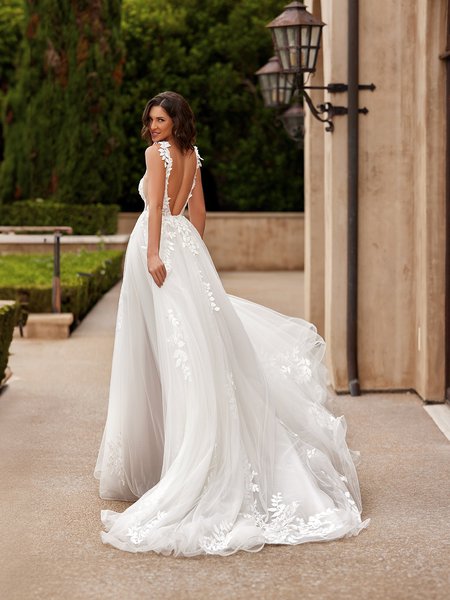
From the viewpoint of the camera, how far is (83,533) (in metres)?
5.23

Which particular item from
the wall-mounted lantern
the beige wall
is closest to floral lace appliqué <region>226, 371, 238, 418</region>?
the wall-mounted lantern

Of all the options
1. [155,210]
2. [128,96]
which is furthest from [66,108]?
[155,210]

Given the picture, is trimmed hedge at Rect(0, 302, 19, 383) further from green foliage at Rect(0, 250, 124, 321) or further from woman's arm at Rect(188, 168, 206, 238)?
A: green foliage at Rect(0, 250, 124, 321)

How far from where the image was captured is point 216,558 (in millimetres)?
4809

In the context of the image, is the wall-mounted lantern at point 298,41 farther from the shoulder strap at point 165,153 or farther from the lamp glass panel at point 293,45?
the shoulder strap at point 165,153

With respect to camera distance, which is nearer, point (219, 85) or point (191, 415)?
point (191, 415)

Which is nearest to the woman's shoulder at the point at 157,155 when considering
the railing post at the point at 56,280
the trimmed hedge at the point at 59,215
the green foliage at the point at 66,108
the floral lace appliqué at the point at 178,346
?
the floral lace appliqué at the point at 178,346

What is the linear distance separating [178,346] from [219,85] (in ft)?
71.0

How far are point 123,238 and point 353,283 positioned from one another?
14.7m

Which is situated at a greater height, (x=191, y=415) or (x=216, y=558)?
(x=191, y=415)

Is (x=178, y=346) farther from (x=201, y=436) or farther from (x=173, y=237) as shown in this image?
(x=173, y=237)

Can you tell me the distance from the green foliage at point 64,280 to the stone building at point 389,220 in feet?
16.5

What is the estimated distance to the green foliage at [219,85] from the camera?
86.7 ft

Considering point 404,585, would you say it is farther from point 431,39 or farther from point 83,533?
point 431,39
